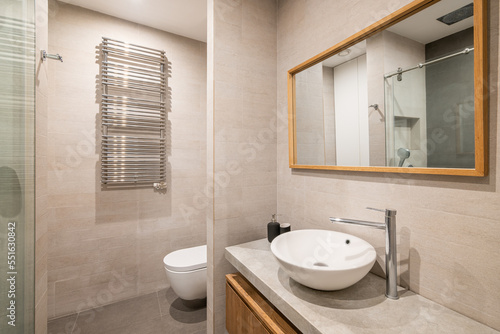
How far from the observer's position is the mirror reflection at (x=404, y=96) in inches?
28.9

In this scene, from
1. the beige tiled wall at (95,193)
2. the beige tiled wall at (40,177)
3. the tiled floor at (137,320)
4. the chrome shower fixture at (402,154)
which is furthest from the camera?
the beige tiled wall at (95,193)

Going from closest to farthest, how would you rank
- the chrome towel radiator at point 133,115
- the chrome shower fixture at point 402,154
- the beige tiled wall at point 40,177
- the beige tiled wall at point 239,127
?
1. the chrome shower fixture at point 402,154
2. the beige tiled wall at point 40,177
3. the beige tiled wall at point 239,127
4. the chrome towel radiator at point 133,115

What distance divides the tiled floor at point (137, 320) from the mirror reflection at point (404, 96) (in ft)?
5.30

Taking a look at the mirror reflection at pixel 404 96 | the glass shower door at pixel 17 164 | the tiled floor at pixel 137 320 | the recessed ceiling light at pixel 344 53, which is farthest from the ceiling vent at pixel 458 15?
the tiled floor at pixel 137 320

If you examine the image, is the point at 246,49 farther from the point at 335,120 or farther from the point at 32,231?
the point at 32,231

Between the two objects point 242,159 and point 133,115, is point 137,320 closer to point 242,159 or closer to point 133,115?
point 242,159

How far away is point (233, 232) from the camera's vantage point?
1412 mm

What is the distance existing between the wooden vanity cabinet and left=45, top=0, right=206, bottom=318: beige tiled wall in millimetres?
1219

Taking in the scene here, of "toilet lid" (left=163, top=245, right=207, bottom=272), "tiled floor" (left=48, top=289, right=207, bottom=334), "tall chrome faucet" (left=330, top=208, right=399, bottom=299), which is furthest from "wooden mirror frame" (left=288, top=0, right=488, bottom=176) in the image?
"tiled floor" (left=48, top=289, right=207, bottom=334)

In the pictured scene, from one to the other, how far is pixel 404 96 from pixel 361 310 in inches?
32.9

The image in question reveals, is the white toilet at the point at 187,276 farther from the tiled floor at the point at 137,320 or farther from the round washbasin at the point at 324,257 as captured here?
the round washbasin at the point at 324,257

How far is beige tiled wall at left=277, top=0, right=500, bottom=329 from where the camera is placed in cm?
67

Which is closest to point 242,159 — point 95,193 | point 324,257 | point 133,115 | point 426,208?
point 324,257

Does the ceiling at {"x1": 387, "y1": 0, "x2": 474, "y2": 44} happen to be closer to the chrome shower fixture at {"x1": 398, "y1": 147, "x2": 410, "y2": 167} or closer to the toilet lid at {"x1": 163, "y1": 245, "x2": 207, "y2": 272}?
the chrome shower fixture at {"x1": 398, "y1": 147, "x2": 410, "y2": 167}
